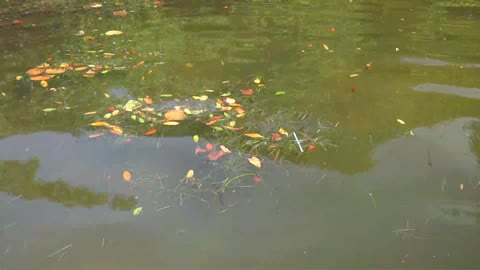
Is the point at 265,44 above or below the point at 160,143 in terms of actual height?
above

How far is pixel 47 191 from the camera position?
285 cm

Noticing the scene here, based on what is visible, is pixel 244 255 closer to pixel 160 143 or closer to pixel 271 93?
pixel 160 143

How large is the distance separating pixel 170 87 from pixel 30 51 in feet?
6.24

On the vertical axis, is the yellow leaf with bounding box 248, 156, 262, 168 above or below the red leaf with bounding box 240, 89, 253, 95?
below

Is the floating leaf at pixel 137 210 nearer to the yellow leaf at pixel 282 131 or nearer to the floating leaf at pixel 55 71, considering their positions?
the yellow leaf at pixel 282 131

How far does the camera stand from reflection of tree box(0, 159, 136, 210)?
9.05 feet

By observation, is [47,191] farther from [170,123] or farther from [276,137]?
[276,137]

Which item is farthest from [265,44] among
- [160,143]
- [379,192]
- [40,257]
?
[40,257]

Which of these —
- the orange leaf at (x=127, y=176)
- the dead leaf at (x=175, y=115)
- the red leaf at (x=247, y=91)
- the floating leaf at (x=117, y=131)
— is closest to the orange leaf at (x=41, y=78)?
the floating leaf at (x=117, y=131)

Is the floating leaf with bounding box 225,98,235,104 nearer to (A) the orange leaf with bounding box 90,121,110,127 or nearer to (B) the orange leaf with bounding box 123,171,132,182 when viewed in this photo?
(A) the orange leaf with bounding box 90,121,110,127

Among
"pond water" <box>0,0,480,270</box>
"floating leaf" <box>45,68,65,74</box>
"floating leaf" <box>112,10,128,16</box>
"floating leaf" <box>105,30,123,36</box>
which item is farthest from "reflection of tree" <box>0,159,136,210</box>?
"floating leaf" <box>112,10,128,16</box>

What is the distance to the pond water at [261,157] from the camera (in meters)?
2.46

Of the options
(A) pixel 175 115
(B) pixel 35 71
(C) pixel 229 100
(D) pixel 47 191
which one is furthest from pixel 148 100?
(B) pixel 35 71

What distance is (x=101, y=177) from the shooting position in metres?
2.93
